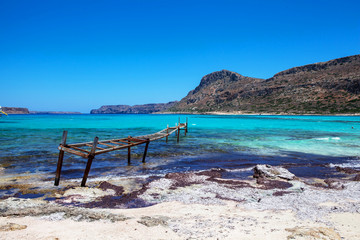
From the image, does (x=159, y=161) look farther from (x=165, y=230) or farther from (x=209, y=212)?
(x=165, y=230)

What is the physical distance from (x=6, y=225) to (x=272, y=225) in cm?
605

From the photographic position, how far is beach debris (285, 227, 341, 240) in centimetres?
481

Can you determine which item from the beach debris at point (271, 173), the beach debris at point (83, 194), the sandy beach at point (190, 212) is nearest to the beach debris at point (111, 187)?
the sandy beach at point (190, 212)

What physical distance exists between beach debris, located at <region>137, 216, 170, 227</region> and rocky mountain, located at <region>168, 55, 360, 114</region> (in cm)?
10481

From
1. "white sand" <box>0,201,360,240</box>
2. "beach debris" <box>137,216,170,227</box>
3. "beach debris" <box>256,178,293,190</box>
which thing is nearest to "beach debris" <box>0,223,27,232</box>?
"white sand" <box>0,201,360,240</box>

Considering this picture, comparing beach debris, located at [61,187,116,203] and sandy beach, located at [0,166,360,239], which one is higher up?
sandy beach, located at [0,166,360,239]

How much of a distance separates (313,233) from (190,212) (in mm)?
2972

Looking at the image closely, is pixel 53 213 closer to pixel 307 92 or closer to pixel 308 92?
pixel 308 92

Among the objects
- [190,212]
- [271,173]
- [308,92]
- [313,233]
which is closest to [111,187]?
[190,212]

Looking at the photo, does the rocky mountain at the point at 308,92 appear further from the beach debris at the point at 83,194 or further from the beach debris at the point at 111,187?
the beach debris at the point at 83,194

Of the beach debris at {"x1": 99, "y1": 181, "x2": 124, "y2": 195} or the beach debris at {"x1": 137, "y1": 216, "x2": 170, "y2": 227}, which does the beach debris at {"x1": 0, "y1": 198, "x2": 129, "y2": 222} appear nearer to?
the beach debris at {"x1": 137, "y1": 216, "x2": 170, "y2": 227}

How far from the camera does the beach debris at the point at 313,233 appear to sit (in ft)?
15.8

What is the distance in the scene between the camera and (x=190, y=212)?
656 cm

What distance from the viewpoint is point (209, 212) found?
6.56 metres
